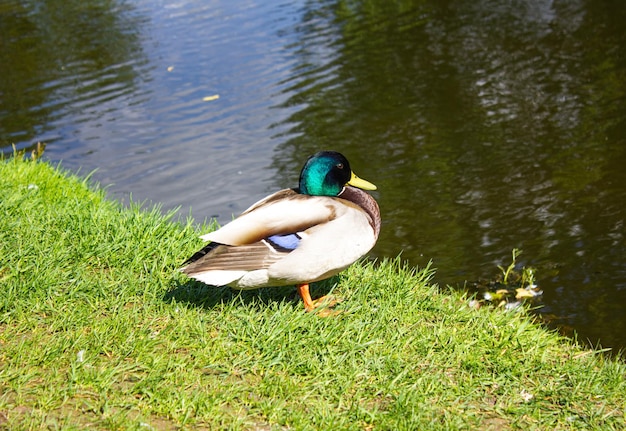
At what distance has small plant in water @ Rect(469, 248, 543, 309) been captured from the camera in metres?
4.82

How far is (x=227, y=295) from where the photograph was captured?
392cm

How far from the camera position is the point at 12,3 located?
1777 cm

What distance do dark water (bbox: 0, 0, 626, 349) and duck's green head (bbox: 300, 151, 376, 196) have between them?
5.35 ft

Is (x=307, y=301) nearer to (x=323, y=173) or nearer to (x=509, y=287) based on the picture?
(x=323, y=173)

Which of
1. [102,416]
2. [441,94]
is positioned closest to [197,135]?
[441,94]

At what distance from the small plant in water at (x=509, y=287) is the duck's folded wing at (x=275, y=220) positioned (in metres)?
1.62

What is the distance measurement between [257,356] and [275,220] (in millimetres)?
627

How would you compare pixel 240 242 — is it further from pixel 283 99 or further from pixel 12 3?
pixel 12 3

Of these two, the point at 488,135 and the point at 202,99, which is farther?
the point at 202,99

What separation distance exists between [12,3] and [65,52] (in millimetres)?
6132

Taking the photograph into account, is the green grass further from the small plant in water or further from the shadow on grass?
the small plant in water

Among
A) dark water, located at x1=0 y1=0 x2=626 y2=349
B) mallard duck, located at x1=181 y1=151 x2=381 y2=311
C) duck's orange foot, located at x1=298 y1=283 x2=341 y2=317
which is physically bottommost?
dark water, located at x1=0 y1=0 x2=626 y2=349

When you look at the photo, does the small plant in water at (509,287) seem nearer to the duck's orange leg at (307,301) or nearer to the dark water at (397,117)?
the dark water at (397,117)

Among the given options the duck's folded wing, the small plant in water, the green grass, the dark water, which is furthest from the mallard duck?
the dark water
